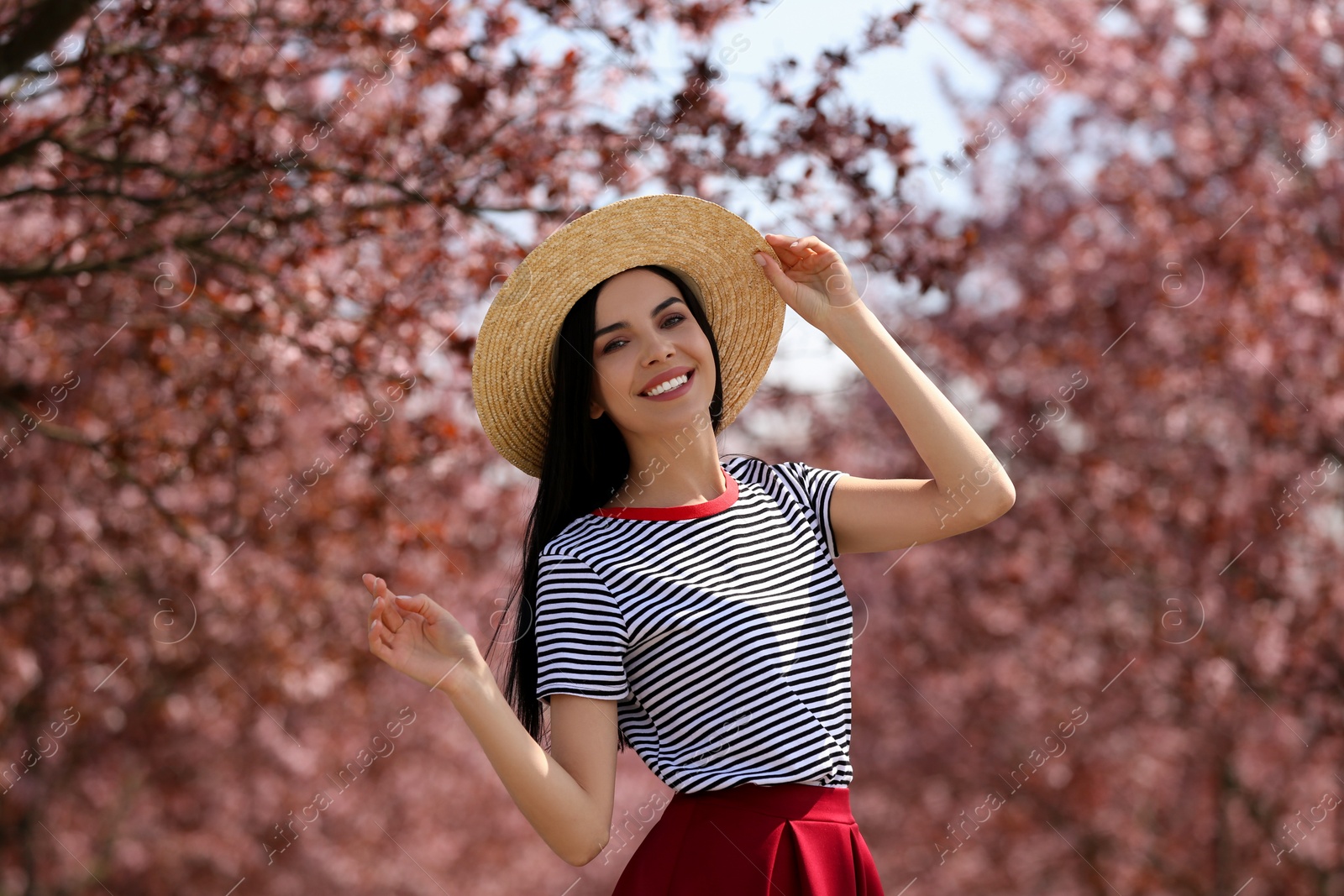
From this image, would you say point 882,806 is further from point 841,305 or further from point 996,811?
point 841,305

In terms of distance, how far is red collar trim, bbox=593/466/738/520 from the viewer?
2.28 m

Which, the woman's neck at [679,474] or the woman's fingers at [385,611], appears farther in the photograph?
the woman's neck at [679,474]

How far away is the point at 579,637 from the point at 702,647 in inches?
8.0

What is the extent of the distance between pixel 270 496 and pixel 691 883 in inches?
209

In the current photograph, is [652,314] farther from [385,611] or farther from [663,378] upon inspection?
[385,611]

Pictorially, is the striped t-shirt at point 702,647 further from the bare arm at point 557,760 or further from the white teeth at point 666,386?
the white teeth at point 666,386

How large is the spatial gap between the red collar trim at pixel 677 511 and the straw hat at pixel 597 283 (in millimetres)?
320

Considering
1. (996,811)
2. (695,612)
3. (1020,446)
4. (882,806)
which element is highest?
(695,612)

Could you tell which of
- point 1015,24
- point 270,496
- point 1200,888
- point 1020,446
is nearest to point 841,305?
point 270,496

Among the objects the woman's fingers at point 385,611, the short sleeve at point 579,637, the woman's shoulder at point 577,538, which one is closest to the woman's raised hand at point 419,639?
the woman's fingers at point 385,611

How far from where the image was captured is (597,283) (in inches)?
95.4

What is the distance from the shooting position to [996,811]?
35.0 ft

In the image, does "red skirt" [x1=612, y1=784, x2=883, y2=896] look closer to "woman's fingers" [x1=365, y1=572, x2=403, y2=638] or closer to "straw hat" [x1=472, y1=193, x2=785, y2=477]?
"woman's fingers" [x1=365, y1=572, x2=403, y2=638]

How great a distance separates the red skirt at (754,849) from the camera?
202 centimetres
